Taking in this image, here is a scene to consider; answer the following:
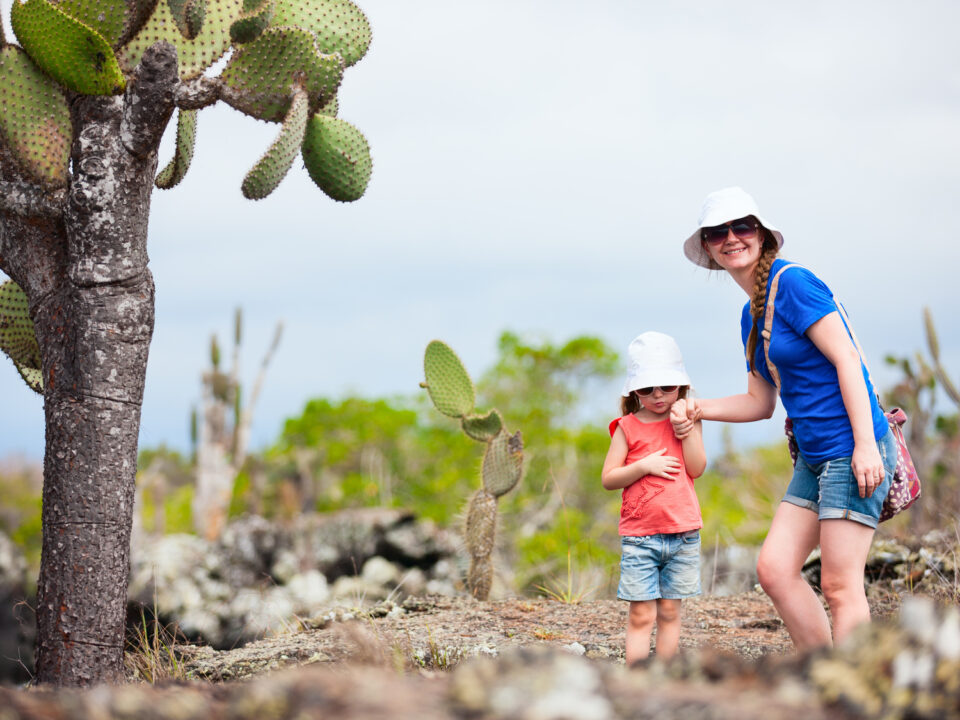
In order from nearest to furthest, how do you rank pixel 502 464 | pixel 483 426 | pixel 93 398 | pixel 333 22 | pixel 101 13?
pixel 93 398, pixel 101 13, pixel 333 22, pixel 502 464, pixel 483 426

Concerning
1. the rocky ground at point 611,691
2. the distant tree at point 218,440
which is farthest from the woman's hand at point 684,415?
the distant tree at point 218,440

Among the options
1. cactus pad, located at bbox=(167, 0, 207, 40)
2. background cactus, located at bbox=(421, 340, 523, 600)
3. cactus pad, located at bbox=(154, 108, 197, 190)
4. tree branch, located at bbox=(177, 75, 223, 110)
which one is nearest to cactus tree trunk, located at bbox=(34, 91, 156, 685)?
tree branch, located at bbox=(177, 75, 223, 110)

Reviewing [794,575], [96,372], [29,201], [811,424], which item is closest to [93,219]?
[29,201]

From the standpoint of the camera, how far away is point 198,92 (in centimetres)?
409

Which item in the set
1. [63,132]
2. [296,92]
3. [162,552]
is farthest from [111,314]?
[162,552]

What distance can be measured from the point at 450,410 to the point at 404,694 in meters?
4.32

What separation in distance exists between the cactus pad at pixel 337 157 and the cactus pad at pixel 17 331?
1.73m

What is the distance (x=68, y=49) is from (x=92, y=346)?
1.32 metres

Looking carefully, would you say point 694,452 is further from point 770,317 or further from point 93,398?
point 93,398

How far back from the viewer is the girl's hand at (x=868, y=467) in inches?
124

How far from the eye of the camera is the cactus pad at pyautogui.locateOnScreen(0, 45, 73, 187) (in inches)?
156

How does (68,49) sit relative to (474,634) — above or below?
above

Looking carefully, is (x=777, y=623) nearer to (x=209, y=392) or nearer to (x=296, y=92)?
(x=296, y=92)

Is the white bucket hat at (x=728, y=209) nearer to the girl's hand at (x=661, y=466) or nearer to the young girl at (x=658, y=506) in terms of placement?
the young girl at (x=658, y=506)
